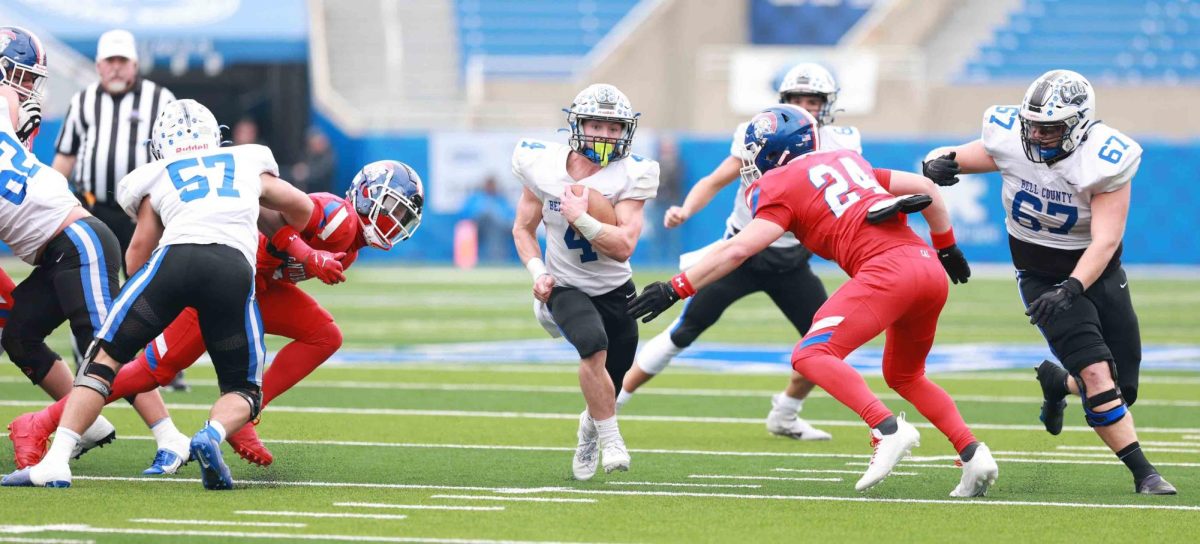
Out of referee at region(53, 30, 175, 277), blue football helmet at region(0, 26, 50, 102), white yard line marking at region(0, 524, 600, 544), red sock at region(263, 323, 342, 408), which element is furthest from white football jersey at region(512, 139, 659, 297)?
referee at region(53, 30, 175, 277)

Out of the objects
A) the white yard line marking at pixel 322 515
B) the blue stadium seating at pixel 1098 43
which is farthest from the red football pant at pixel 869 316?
the blue stadium seating at pixel 1098 43

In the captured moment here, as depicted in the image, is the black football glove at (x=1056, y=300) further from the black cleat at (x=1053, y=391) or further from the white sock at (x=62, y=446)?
the white sock at (x=62, y=446)

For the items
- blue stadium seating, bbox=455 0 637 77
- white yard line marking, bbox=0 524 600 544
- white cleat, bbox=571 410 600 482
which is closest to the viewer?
white yard line marking, bbox=0 524 600 544

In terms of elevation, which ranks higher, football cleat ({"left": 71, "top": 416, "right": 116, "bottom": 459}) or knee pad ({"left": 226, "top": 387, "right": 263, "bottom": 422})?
knee pad ({"left": 226, "top": 387, "right": 263, "bottom": 422})

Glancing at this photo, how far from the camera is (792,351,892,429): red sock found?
5.49 meters

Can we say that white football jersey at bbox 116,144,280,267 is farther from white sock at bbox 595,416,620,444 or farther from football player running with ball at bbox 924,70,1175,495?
football player running with ball at bbox 924,70,1175,495

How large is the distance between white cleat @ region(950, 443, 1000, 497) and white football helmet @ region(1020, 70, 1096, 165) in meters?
1.12

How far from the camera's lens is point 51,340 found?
11.4m

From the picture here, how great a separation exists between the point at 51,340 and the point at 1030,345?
22.7 ft

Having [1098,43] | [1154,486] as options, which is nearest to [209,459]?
[1154,486]

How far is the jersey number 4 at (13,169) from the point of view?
Answer: 591 centimetres

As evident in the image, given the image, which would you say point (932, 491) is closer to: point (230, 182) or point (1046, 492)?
point (1046, 492)

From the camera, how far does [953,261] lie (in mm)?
6168

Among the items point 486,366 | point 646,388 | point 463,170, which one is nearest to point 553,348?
point 486,366
